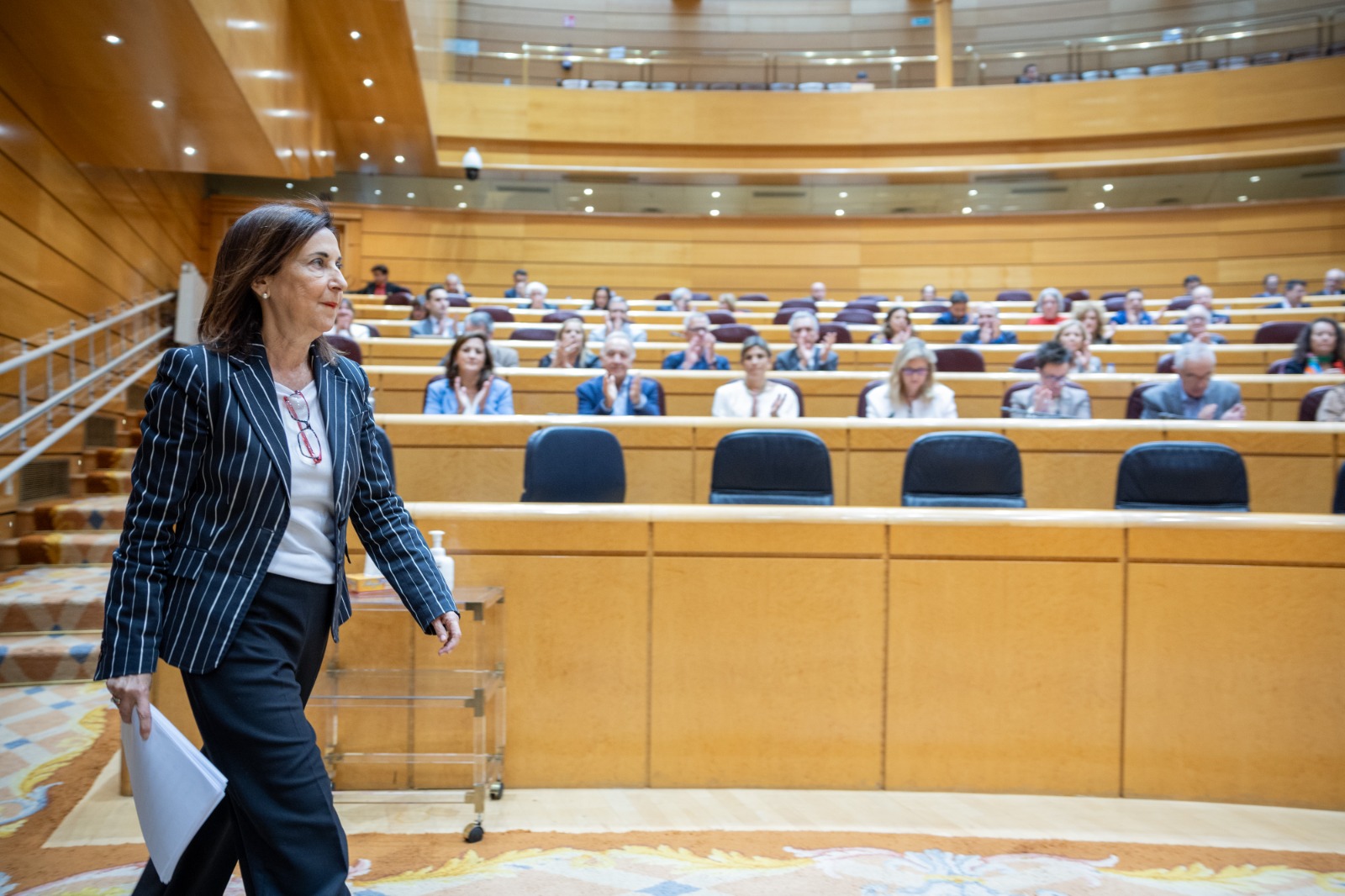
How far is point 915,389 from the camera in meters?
3.90

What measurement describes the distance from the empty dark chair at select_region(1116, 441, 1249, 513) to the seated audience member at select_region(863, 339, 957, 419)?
48.1 inches

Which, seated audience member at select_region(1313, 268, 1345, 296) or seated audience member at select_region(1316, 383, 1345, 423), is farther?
seated audience member at select_region(1313, 268, 1345, 296)

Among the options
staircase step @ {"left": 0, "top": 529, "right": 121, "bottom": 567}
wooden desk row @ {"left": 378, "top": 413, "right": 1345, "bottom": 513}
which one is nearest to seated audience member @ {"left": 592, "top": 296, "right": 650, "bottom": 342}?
wooden desk row @ {"left": 378, "top": 413, "right": 1345, "bottom": 513}

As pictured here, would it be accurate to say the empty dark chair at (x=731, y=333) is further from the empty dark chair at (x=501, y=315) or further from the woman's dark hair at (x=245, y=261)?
the woman's dark hair at (x=245, y=261)

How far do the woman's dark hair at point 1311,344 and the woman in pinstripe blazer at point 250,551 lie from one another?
5.27 metres

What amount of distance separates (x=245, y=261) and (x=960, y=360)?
14.7 ft

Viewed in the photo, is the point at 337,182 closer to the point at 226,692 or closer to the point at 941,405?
the point at 941,405

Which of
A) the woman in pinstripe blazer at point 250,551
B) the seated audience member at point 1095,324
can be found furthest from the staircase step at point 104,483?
the seated audience member at point 1095,324

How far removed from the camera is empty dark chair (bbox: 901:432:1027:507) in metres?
2.75

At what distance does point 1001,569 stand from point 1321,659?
76 cm

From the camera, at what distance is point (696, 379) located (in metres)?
4.75

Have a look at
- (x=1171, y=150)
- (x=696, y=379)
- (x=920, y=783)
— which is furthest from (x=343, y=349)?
(x=1171, y=150)

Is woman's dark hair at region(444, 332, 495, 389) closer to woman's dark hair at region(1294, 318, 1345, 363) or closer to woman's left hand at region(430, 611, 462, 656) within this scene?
woman's left hand at region(430, 611, 462, 656)

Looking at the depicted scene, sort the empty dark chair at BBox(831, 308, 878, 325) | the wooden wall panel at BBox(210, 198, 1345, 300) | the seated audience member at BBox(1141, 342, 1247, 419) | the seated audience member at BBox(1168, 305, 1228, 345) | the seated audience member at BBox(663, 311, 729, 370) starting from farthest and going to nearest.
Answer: the wooden wall panel at BBox(210, 198, 1345, 300) < the empty dark chair at BBox(831, 308, 878, 325) < the seated audience member at BBox(1168, 305, 1228, 345) < the seated audience member at BBox(663, 311, 729, 370) < the seated audience member at BBox(1141, 342, 1247, 419)
